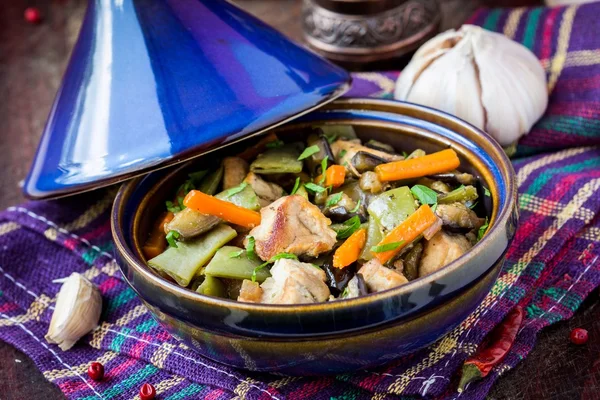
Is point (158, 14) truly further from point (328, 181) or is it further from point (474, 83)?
point (474, 83)

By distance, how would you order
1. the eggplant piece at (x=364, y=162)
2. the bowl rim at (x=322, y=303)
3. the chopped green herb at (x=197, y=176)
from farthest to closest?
1. the chopped green herb at (x=197, y=176)
2. the eggplant piece at (x=364, y=162)
3. the bowl rim at (x=322, y=303)

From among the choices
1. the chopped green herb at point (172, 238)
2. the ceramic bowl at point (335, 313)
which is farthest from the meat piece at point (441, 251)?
the chopped green herb at point (172, 238)

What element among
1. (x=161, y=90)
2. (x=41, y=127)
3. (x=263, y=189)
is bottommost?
(x=41, y=127)

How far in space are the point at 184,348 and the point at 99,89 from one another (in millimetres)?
838

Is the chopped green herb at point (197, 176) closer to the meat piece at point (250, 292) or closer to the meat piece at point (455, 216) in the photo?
the meat piece at point (250, 292)

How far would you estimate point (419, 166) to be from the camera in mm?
2238

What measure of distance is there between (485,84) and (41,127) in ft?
7.20

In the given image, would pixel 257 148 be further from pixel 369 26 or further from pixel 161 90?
pixel 369 26

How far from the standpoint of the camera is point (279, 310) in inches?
66.8

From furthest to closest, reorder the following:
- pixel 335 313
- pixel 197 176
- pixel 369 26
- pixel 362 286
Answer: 1. pixel 369 26
2. pixel 197 176
3. pixel 362 286
4. pixel 335 313

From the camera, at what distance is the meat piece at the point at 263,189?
A: 2258 millimetres

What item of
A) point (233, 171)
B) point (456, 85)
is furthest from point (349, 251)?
point (456, 85)

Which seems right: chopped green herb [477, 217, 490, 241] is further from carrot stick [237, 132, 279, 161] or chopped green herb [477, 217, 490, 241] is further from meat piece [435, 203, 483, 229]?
carrot stick [237, 132, 279, 161]

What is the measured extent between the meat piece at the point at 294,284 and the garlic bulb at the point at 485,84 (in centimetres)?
114
